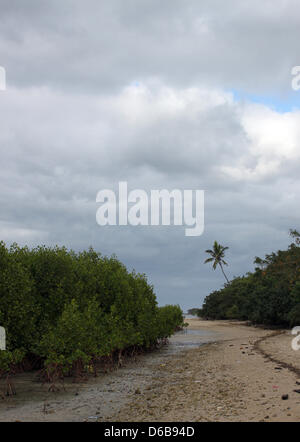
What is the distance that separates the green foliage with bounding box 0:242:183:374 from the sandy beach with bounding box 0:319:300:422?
1.42 metres

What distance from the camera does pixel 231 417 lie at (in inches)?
406

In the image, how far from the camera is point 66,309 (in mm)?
20062

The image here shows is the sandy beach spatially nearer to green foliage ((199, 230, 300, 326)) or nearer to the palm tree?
green foliage ((199, 230, 300, 326))

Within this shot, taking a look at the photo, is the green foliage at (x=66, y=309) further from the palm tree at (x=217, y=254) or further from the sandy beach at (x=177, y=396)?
the palm tree at (x=217, y=254)

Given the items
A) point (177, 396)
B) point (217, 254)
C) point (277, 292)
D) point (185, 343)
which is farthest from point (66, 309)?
point (217, 254)

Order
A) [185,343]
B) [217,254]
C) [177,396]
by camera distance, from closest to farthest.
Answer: [177,396]
[185,343]
[217,254]

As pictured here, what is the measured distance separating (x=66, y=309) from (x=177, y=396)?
797cm

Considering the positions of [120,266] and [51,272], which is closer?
[51,272]

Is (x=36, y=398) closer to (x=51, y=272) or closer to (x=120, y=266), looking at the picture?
(x=51, y=272)

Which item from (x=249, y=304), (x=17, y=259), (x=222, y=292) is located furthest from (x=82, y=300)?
(x=222, y=292)

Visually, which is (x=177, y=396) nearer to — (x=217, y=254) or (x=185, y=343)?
(x=185, y=343)

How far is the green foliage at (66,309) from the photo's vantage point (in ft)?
58.8

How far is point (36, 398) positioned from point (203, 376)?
683cm
